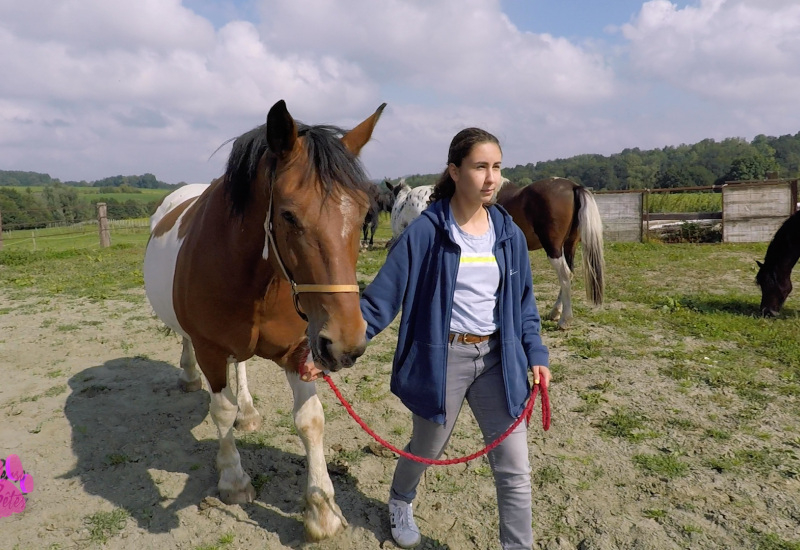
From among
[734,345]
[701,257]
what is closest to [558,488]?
[734,345]

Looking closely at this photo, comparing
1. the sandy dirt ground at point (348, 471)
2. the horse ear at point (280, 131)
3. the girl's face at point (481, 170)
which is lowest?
the sandy dirt ground at point (348, 471)

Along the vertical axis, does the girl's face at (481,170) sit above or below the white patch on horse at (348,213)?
above

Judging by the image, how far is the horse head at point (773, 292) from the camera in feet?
19.9

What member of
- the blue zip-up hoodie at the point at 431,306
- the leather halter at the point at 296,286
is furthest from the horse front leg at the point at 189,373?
the blue zip-up hoodie at the point at 431,306

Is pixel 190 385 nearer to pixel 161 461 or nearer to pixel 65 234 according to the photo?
pixel 161 461

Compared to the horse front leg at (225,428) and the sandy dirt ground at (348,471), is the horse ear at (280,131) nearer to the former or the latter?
the horse front leg at (225,428)

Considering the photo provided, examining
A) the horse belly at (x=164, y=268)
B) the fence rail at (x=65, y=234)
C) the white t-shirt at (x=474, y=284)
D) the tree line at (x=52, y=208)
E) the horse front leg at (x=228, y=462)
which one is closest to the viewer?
the white t-shirt at (x=474, y=284)

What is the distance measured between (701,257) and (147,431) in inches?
449

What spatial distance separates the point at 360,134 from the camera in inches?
88.2

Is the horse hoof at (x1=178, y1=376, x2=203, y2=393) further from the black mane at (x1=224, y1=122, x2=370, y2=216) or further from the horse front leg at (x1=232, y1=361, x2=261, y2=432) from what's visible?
the black mane at (x1=224, y1=122, x2=370, y2=216)

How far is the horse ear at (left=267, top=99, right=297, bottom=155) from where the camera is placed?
1.85 meters

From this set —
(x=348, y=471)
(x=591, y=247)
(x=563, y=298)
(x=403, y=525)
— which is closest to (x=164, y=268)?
(x=348, y=471)

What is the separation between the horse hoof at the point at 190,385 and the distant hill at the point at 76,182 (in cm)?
7030

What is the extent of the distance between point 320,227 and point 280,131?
45cm
